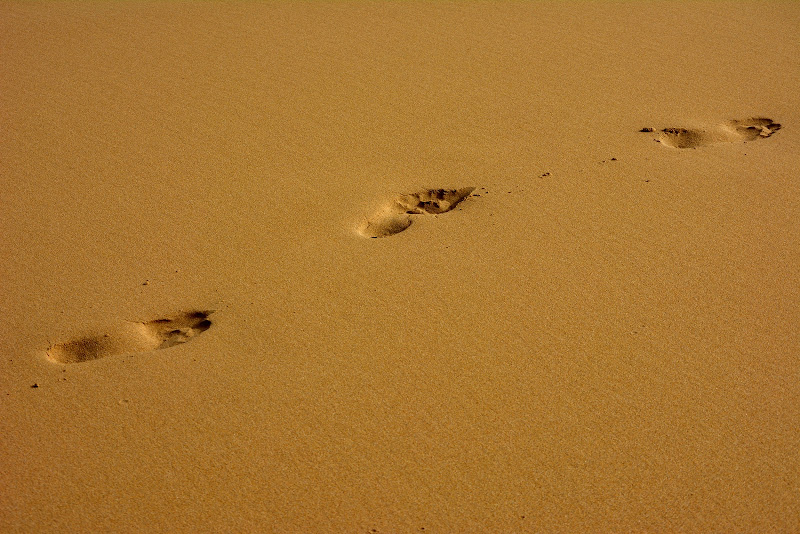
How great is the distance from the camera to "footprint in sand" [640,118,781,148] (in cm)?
251

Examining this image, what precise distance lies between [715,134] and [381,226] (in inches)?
47.7

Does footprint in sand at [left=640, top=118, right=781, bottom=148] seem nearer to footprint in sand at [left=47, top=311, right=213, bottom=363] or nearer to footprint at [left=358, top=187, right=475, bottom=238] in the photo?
footprint at [left=358, top=187, right=475, bottom=238]

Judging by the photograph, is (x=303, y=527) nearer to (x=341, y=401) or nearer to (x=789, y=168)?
(x=341, y=401)

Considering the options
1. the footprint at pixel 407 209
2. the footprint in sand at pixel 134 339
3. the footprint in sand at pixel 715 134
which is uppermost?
the footprint in sand at pixel 715 134

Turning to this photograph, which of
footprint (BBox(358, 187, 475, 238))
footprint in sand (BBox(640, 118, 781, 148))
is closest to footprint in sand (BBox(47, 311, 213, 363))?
footprint (BBox(358, 187, 475, 238))

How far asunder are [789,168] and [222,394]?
6.01 feet

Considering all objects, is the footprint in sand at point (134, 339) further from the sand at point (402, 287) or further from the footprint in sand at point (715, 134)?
the footprint in sand at point (715, 134)

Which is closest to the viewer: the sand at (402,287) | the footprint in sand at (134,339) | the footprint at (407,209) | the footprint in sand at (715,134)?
the sand at (402,287)

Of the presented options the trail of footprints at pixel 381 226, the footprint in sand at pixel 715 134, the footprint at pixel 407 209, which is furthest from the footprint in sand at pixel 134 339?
the footprint in sand at pixel 715 134

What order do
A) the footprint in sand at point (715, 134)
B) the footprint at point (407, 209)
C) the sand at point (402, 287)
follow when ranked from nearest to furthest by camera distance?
the sand at point (402, 287), the footprint at point (407, 209), the footprint in sand at point (715, 134)

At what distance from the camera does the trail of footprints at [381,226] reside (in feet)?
5.83

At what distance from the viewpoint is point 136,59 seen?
3156 millimetres

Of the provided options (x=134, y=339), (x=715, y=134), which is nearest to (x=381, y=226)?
(x=134, y=339)

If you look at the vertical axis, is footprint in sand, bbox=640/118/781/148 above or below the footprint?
above
